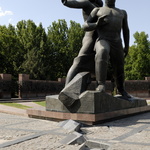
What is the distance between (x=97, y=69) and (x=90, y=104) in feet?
3.84

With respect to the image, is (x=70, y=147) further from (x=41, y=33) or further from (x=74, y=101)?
(x=41, y=33)

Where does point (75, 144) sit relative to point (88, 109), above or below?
below

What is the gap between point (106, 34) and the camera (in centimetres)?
750

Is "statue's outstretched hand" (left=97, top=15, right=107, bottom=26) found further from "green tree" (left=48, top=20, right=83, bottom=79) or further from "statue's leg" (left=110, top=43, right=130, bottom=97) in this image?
"green tree" (left=48, top=20, right=83, bottom=79)

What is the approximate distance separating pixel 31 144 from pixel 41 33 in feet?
110

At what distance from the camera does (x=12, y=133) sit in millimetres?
5418

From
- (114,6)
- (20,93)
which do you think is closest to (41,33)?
(20,93)

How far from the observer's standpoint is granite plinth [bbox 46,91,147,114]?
6688mm

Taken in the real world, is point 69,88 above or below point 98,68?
below

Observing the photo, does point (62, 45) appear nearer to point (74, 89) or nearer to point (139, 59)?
point (139, 59)

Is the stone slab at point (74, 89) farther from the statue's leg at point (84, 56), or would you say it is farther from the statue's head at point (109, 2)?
the statue's head at point (109, 2)

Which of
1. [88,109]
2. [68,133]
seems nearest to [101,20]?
[88,109]

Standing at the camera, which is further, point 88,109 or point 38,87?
point 38,87

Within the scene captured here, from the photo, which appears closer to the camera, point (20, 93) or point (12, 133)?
point (12, 133)
